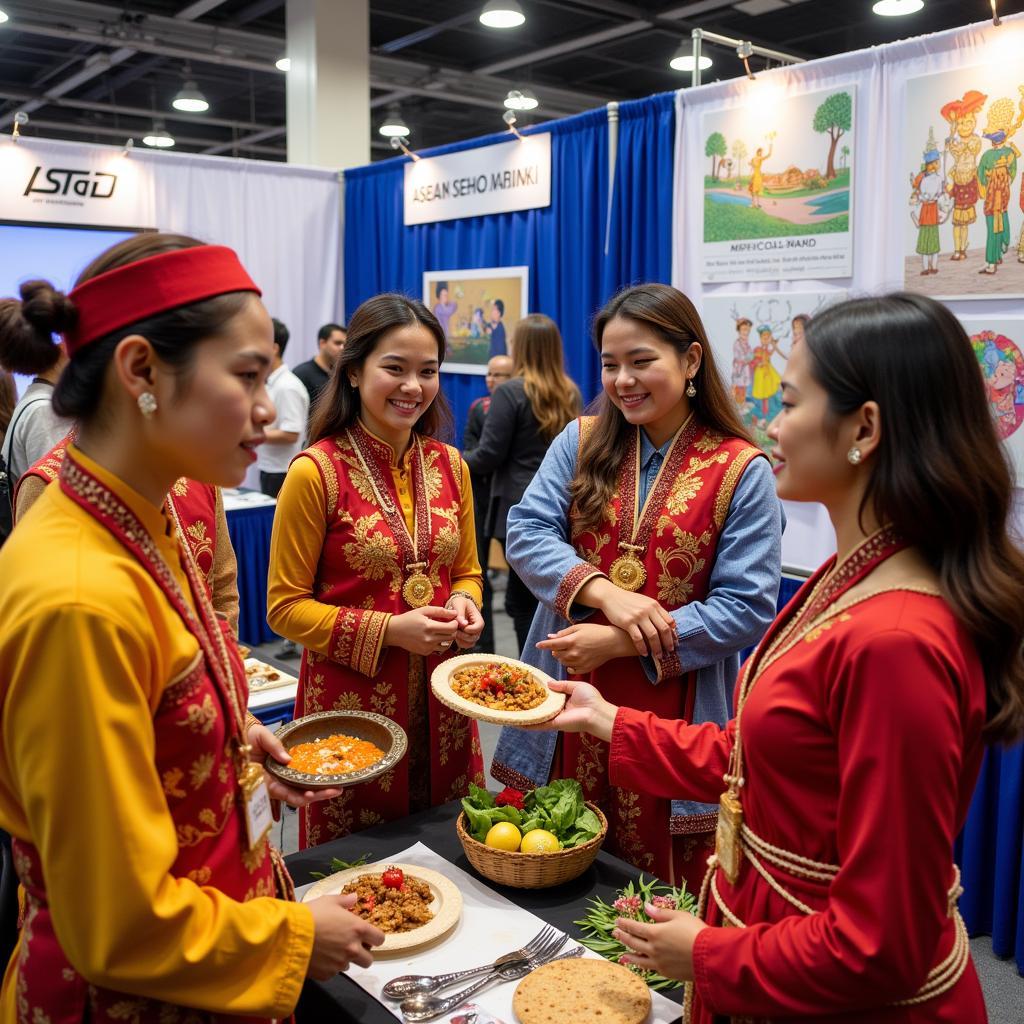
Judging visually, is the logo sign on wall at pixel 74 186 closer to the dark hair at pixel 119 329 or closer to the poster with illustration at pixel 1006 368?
the poster with illustration at pixel 1006 368

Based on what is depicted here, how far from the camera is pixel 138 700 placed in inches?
36.3

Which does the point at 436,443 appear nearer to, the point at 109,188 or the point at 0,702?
the point at 0,702

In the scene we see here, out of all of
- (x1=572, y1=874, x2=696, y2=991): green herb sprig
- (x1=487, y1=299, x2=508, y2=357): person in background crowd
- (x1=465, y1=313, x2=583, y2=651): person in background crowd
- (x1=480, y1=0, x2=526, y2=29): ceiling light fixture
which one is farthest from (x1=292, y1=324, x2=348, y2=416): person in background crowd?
(x1=572, y1=874, x2=696, y2=991): green herb sprig

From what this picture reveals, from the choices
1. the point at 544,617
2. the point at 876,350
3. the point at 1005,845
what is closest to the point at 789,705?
the point at 876,350

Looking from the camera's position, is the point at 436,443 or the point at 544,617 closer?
the point at 544,617

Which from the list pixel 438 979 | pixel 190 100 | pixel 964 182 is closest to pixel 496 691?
pixel 438 979

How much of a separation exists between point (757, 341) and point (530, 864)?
2.90 m

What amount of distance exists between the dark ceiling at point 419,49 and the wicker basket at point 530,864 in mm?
8007

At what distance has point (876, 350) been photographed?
3.51 feet

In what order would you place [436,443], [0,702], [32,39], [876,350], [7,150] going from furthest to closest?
[32,39] < [7,150] < [436,443] < [876,350] < [0,702]

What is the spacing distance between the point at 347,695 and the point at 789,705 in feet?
3.99

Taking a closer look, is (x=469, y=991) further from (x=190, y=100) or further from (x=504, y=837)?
(x=190, y=100)

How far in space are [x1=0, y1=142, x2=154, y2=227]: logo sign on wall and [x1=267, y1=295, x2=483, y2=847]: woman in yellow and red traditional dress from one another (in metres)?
4.76

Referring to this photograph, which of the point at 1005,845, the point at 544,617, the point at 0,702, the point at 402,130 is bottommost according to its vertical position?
the point at 1005,845
